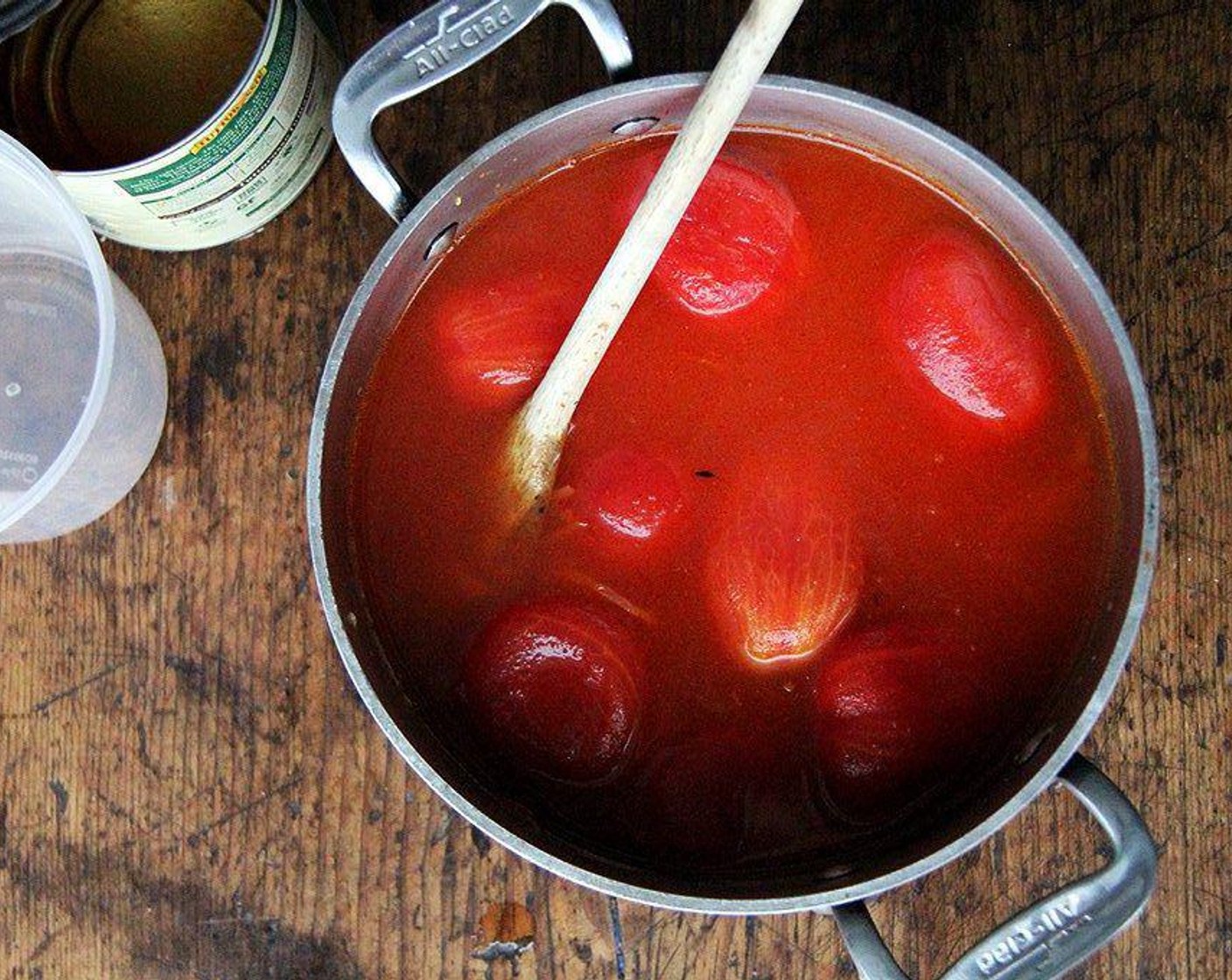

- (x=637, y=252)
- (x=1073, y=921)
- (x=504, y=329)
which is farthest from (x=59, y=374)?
(x=1073, y=921)

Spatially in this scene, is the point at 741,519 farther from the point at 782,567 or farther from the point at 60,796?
the point at 60,796

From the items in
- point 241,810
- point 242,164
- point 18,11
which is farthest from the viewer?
point 241,810

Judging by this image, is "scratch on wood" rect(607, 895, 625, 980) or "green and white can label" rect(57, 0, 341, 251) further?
"scratch on wood" rect(607, 895, 625, 980)

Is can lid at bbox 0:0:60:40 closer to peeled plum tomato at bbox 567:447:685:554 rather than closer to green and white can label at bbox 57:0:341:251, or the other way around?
green and white can label at bbox 57:0:341:251

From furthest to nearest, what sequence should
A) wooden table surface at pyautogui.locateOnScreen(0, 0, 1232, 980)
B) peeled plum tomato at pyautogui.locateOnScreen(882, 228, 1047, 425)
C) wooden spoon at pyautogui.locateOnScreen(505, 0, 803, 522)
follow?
wooden table surface at pyautogui.locateOnScreen(0, 0, 1232, 980) → peeled plum tomato at pyautogui.locateOnScreen(882, 228, 1047, 425) → wooden spoon at pyautogui.locateOnScreen(505, 0, 803, 522)

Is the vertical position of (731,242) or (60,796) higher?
(731,242)

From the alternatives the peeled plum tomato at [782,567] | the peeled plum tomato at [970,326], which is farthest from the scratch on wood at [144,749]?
the peeled plum tomato at [970,326]

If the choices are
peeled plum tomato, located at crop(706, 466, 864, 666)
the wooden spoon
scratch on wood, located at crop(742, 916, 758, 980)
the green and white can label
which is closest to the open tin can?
the green and white can label

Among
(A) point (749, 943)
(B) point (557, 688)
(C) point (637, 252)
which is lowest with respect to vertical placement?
(A) point (749, 943)
